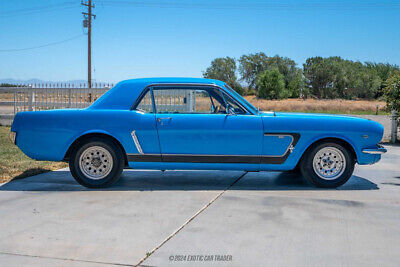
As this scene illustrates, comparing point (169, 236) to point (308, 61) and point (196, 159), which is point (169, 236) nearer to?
point (196, 159)

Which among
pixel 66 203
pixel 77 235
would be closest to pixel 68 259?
pixel 77 235

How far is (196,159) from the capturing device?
613cm

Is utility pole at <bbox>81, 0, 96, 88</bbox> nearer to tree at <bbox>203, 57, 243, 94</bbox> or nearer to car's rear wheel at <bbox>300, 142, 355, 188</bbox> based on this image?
car's rear wheel at <bbox>300, 142, 355, 188</bbox>

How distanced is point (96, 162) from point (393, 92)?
9832 millimetres

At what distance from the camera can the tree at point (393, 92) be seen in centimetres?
1262

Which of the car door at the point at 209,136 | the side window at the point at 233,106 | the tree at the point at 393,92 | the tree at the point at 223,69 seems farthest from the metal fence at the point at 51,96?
the tree at the point at 223,69

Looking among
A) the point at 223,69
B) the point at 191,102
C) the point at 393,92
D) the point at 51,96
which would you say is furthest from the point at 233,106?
the point at 223,69

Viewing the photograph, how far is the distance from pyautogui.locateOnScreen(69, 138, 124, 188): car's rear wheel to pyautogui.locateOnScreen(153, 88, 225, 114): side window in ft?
2.92

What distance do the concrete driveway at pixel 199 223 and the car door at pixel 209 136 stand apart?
474mm

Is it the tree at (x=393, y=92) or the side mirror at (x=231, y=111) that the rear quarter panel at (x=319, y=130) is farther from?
the tree at (x=393, y=92)

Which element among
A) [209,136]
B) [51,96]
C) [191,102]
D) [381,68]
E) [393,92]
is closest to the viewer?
[209,136]

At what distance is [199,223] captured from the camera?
14.8 ft

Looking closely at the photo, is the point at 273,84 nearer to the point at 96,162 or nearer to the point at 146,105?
the point at 146,105

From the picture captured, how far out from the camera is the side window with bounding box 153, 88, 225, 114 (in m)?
6.22
